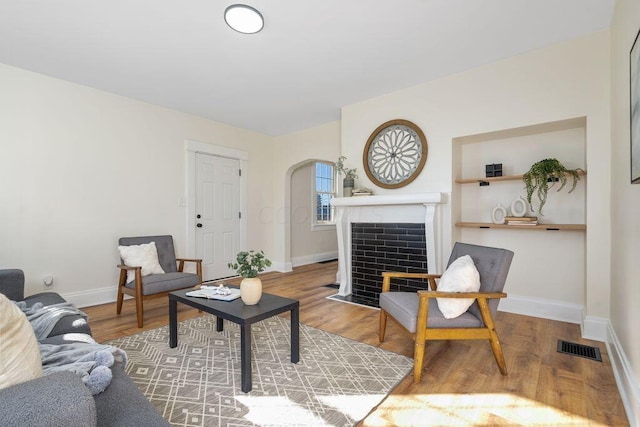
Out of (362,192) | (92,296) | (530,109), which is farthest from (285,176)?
(530,109)

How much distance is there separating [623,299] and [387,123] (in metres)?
2.71

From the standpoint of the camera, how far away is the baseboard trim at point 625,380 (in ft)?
4.91

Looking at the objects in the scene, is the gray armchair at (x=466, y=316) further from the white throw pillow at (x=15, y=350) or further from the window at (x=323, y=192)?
the window at (x=323, y=192)

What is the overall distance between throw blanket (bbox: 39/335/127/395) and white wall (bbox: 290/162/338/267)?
184 inches

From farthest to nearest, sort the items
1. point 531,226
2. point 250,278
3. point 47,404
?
point 531,226 < point 250,278 < point 47,404

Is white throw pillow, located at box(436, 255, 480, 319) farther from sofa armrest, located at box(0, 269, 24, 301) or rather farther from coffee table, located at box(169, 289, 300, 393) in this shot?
sofa armrest, located at box(0, 269, 24, 301)

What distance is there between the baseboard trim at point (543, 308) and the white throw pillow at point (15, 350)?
373cm

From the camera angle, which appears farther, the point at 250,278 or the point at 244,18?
the point at 244,18

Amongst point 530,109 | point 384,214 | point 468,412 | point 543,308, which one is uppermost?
point 530,109

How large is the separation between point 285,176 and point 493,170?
3408mm

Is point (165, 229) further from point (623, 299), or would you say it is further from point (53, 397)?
point (623, 299)

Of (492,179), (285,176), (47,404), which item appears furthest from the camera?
(285,176)

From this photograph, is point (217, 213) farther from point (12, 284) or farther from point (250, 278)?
point (250, 278)

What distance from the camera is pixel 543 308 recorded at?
3.07 metres
